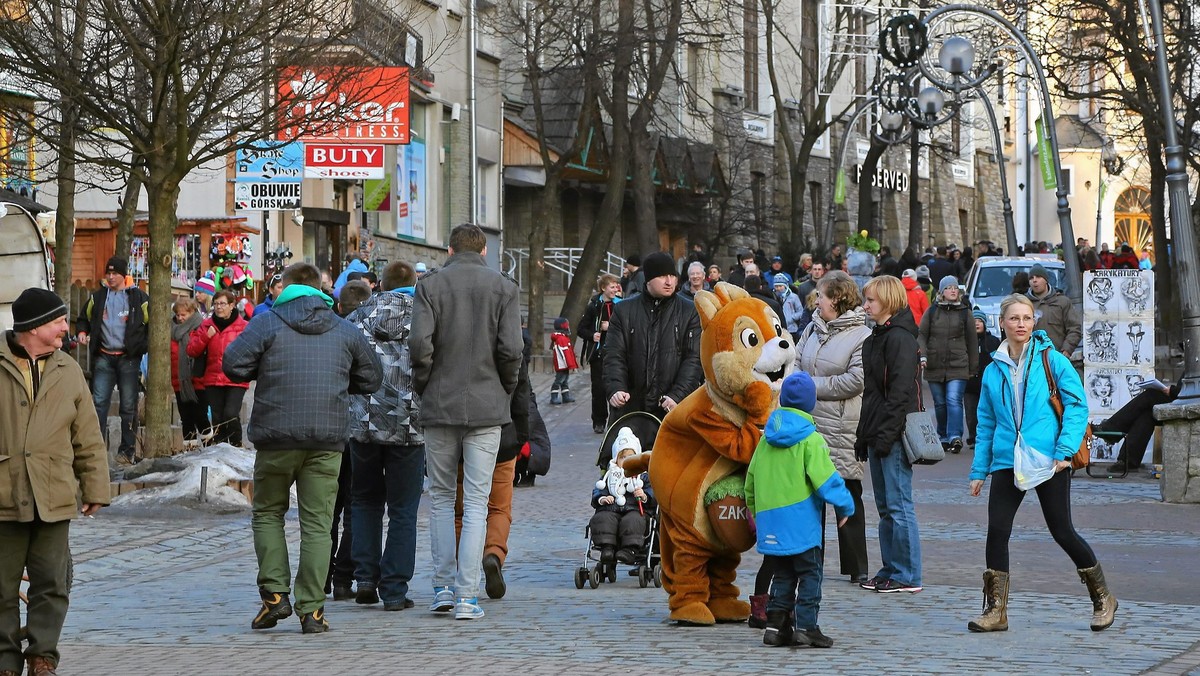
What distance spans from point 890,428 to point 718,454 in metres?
1.62

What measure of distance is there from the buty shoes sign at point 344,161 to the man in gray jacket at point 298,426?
15286 mm

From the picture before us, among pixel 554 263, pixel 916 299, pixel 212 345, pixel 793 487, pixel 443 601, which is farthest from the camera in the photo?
pixel 554 263

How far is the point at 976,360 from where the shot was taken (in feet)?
67.2

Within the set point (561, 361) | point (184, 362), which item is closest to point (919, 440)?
point (184, 362)

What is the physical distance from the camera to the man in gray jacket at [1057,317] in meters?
20.0

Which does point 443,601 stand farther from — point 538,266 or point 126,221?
point 538,266

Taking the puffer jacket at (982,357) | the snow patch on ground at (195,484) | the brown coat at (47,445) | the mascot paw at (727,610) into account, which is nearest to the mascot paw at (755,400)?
the mascot paw at (727,610)

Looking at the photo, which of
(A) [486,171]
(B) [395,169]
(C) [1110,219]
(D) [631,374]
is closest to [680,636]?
(D) [631,374]

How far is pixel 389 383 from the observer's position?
33.4 feet

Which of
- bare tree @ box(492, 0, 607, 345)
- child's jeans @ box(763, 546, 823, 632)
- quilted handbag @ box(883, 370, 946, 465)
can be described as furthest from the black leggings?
bare tree @ box(492, 0, 607, 345)

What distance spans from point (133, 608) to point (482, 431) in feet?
7.18

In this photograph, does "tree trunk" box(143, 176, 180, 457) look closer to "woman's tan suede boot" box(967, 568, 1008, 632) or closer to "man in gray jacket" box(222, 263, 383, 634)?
"man in gray jacket" box(222, 263, 383, 634)

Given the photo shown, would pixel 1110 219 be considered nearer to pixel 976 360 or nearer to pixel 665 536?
pixel 976 360

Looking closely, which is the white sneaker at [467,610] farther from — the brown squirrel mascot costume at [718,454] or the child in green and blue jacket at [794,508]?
the child in green and blue jacket at [794,508]
